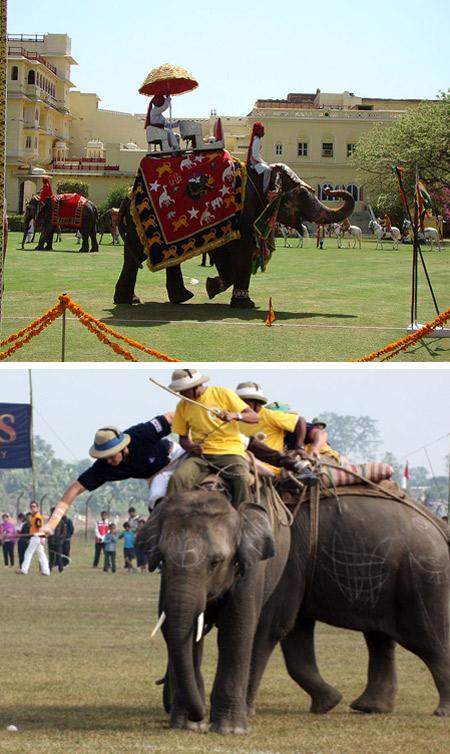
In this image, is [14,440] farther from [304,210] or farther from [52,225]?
[52,225]

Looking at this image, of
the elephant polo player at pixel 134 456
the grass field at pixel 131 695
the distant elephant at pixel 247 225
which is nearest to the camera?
the grass field at pixel 131 695

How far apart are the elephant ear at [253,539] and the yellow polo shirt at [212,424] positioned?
1.48ft

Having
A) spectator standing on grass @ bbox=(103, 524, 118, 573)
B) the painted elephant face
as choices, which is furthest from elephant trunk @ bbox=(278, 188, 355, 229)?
the painted elephant face

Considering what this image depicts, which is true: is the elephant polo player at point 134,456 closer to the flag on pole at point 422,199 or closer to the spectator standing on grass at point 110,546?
the flag on pole at point 422,199

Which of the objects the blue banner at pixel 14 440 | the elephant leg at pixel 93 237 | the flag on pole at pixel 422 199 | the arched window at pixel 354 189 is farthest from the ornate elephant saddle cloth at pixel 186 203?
the arched window at pixel 354 189

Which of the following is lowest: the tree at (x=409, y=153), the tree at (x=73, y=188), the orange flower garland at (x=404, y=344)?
the orange flower garland at (x=404, y=344)

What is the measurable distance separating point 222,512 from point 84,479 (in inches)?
48.0

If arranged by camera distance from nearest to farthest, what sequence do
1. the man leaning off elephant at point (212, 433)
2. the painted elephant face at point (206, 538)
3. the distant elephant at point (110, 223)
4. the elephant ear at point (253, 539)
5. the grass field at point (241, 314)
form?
the painted elephant face at point (206, 538), the elephant ear at point (253, 539), the man leaning off elephant at point (212, 433), the grass field at point (241, 314), the distant elephant at point (110, 223)

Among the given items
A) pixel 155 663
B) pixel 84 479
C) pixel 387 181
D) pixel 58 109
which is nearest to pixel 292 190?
pixel 155 663

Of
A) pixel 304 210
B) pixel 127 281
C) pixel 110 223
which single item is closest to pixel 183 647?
pixel 304 210

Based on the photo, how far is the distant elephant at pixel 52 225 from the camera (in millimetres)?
36281

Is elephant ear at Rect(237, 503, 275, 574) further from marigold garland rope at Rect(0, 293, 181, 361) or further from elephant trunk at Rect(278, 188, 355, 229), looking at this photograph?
elephant trunk at Rect(278, 188, 355, 229)

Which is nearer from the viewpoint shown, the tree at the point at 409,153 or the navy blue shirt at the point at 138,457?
the navy blue shirt at the point at 138,457

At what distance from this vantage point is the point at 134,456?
360 inches
